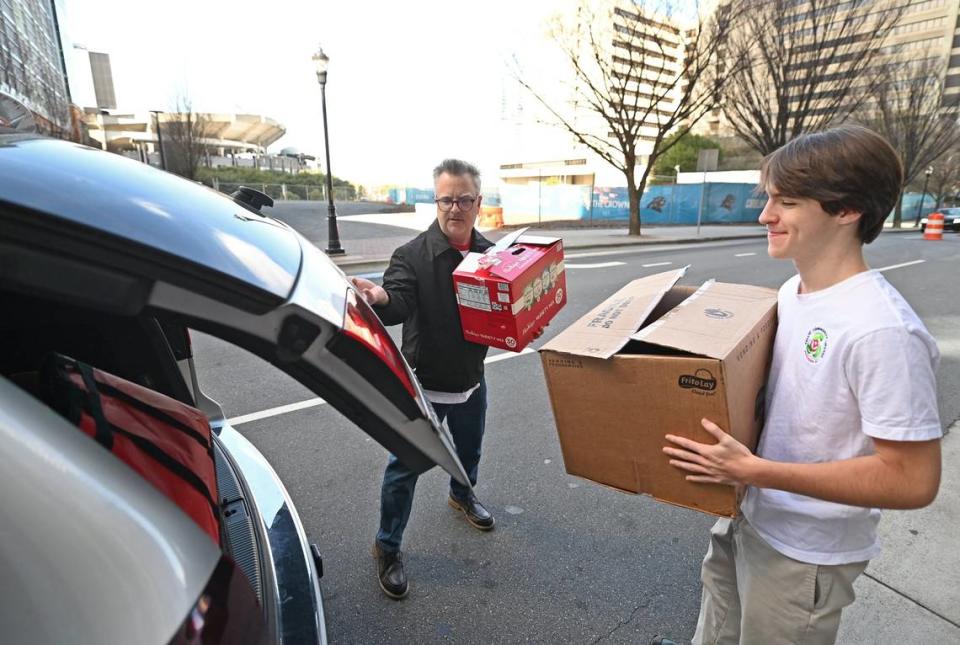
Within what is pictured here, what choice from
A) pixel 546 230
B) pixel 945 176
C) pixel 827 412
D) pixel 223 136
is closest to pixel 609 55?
pixel 546 230

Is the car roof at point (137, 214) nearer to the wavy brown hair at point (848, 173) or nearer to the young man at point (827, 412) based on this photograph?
the young man at point (827, 412)

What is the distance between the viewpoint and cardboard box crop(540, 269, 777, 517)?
120 centimetres

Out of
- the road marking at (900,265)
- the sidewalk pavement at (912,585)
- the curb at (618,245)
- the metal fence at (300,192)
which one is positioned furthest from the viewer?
the metal fence at (300,192)

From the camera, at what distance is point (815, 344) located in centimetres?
122

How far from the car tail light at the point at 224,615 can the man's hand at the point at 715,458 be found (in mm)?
955

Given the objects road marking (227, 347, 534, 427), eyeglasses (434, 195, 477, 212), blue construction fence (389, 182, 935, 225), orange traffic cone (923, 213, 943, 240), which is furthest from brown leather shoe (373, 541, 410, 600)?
orange traffic cone (923, 213, 943, 240)

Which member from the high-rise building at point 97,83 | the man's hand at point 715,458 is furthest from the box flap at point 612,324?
the high-rise building at point 97,83

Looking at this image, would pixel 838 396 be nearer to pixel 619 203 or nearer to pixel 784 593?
pixel 784 593

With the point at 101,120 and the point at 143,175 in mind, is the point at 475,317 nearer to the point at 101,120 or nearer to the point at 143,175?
the point at 143,175

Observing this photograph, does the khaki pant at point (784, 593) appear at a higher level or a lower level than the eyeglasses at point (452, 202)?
lower

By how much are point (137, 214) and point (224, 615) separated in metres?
0.60

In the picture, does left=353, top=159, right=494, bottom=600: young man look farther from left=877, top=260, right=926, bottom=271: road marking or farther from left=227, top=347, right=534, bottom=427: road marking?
left=877, top=260, right=926, bottom=271: road marking

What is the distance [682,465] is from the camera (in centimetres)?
127

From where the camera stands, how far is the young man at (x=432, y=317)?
225cm
